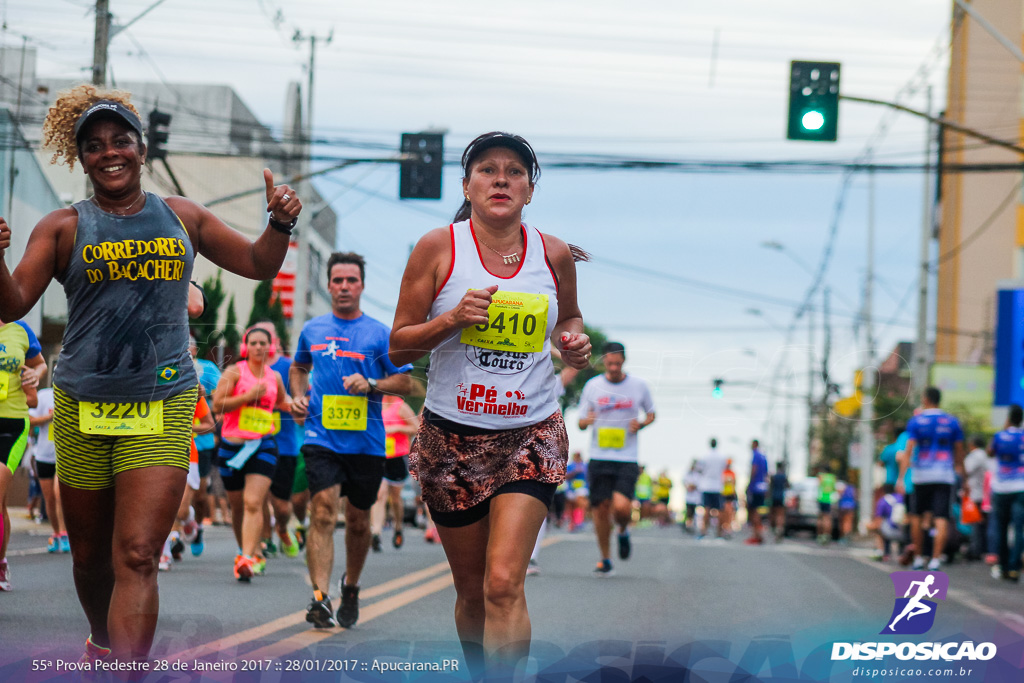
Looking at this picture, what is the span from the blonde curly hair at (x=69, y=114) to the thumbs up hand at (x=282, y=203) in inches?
24.8

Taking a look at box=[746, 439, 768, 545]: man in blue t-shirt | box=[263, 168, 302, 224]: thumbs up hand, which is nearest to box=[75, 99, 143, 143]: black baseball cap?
box=[263, 168, 302, 224]: thumbs up hand

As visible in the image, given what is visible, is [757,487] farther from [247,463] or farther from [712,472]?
[247,463]

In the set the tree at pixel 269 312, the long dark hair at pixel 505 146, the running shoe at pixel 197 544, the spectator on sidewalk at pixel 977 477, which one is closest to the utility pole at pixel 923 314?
the spectator on sidewalk at pixel 977 477

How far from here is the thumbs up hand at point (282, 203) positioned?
4.55 meters

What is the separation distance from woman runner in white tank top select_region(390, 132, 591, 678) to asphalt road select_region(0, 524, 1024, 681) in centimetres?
55

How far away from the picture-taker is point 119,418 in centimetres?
456

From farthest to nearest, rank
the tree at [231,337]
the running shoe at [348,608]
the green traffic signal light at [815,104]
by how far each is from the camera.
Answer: the green traffic signal light at [815,104], the tree at [231,337], the running shoe at [348,608]

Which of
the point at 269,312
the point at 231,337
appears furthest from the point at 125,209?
the point at 269,312

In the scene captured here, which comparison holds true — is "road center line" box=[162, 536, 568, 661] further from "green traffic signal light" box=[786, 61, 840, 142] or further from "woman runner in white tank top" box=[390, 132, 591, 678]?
"green traffic signal light" box=[786, 61, 840, 142]

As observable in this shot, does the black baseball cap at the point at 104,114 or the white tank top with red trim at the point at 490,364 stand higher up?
the black baseball cap at the point at 104,114

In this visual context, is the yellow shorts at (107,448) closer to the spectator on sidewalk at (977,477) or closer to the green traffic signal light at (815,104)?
the green traffic signal light at (815,104)

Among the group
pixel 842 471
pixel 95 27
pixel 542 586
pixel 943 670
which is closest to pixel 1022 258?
pixel 842 471

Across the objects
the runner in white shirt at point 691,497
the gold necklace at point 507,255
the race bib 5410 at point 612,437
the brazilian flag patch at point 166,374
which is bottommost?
the runner in white shirt at point 691,497

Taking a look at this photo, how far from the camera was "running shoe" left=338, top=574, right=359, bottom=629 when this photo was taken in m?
7.86
